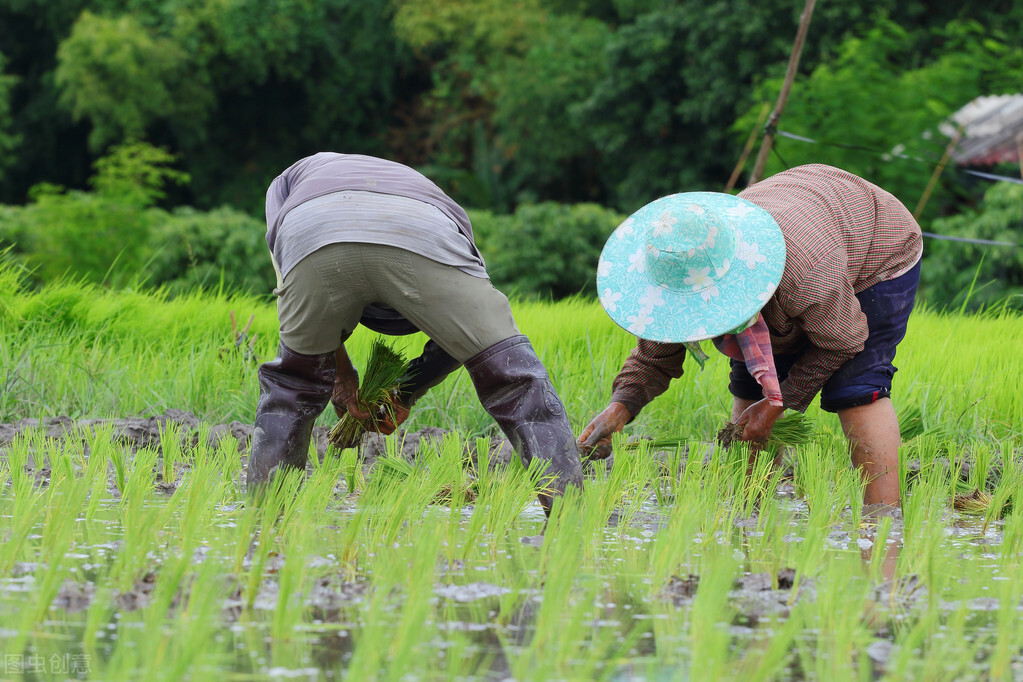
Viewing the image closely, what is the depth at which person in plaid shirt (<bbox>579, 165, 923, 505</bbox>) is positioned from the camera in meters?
2.87

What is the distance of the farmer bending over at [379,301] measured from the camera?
8.99 feet

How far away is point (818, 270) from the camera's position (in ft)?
9.36

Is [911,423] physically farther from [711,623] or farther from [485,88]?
[485,88]

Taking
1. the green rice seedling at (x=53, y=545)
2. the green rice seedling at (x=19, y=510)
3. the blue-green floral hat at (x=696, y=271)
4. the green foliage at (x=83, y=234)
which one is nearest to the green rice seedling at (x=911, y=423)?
the blue-green floral hat at (x=696, y=271)

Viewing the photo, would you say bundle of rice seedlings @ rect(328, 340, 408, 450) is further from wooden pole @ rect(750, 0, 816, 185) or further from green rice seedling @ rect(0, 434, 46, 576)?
wooden pole @ rect(750, 0, 816, 185)

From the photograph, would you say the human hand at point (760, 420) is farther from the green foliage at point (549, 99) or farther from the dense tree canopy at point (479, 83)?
the green foliage at point (549, 99)

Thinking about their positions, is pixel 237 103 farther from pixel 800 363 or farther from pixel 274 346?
pixel 800 363

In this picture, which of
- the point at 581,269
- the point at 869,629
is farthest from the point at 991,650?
the point at 581,269

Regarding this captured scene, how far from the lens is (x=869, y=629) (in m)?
2.05

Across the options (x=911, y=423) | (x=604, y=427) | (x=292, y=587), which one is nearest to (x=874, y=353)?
(x=911, y=423)

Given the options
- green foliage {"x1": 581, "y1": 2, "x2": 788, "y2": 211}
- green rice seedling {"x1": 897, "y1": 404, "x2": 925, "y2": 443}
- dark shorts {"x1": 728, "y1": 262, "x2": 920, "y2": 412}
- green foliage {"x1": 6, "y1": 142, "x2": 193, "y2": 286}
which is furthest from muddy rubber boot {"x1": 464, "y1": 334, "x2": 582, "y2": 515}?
green foliage {"x1": 581, "y1": 2, "x2": 788, "y2": 211}

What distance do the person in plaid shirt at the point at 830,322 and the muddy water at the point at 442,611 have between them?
1.58ft

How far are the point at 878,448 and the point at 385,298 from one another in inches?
58.0

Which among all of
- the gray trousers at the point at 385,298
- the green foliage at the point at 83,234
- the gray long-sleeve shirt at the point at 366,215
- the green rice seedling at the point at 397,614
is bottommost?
the green foliage at the point at 83,234
